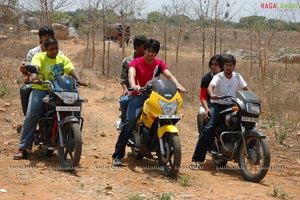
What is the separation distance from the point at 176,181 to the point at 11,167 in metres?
1.94

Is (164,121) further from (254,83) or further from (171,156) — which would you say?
(254,83)

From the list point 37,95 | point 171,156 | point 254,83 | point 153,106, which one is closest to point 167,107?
point 153,106

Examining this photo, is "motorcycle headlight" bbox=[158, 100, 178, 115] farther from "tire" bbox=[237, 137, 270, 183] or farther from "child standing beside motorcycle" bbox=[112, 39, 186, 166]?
"tire" bbox=[237, 137, 270, 183]

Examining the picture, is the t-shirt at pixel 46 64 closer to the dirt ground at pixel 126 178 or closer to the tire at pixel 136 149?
the dirt ground at pixel 126 178

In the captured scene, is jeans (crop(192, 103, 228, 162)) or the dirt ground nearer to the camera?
Answer: the dirt ground

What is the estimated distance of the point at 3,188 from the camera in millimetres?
4492

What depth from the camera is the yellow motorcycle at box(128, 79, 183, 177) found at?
523cm

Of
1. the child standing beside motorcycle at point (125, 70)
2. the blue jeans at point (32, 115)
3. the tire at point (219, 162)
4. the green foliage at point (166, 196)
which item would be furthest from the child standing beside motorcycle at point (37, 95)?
the tire at point (219, 162)

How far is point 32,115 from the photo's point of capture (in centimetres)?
579

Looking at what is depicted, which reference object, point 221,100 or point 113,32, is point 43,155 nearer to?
point 221,100

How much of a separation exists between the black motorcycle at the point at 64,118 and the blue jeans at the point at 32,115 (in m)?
0.08

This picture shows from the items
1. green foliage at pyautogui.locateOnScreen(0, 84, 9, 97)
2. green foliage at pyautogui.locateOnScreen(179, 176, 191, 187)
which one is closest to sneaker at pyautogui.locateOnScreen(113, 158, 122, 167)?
green foliage at pyautogui.locateOnScreen(179, 176, 191, 187)

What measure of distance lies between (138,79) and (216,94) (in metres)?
1.04

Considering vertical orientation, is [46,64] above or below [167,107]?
above
